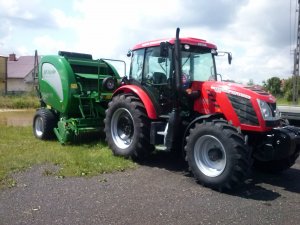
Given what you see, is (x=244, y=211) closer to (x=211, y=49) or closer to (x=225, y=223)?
(x=225, y=223)

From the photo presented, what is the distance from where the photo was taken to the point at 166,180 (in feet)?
22.3

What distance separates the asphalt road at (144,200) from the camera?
497 cm

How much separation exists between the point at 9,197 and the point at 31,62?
5851 cm

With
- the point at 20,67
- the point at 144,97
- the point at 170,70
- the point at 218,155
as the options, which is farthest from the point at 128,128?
the point at 20,67

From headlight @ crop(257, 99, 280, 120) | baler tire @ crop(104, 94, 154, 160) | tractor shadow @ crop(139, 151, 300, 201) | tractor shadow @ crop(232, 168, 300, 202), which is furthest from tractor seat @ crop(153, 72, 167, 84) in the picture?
tractor shadow @ crop(232, 168, 300, 202)

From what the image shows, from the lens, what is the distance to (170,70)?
7.45 metres

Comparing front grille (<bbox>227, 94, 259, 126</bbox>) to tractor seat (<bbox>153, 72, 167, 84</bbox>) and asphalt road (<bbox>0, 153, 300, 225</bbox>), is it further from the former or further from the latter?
tractor seat (<bbox>153, 72, 167, 84</bbox>)

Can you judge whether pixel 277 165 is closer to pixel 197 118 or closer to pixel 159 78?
pixel 197 118

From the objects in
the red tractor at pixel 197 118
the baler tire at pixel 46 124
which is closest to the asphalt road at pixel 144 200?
the red tractor at pixel 197 118

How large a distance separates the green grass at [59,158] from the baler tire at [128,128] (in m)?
0.25

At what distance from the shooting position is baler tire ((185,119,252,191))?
19.5 ft

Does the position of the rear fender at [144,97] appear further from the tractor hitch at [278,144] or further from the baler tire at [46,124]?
the baler tire at [46,124]

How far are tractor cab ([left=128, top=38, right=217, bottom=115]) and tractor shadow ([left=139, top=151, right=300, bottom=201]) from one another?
3.62ft

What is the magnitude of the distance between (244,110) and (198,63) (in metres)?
1.83
